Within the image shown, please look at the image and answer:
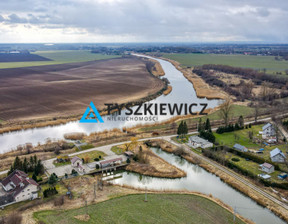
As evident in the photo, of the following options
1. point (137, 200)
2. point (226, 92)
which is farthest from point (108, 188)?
point (226, 92)

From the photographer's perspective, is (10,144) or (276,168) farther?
(10,144)

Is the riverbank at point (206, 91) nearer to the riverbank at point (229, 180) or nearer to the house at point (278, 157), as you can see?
the riverbank at point (229, 180)

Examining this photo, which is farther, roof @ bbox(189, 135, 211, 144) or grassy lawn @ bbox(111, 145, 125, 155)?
roof @ bbox(189, 135, 211, 144)

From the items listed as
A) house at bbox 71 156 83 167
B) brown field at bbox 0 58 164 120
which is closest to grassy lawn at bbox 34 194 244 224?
house at bbox 71 156 83 167

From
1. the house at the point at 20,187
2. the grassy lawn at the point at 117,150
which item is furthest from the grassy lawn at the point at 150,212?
the grassy lawn at the point at 117,150

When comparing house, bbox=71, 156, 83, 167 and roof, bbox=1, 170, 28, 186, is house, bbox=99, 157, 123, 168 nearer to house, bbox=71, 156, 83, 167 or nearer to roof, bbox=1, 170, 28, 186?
house, bbox=71, 156, 83, 167

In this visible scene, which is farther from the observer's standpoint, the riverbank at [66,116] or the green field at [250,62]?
the green field at [250,62]

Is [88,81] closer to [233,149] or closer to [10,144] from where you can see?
[10,144]
